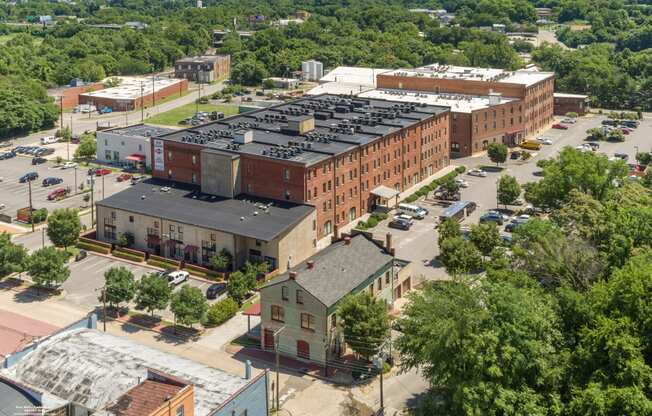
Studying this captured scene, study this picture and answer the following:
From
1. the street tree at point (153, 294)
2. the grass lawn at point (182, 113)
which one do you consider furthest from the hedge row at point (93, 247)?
the grass lawn at point (182, 113)

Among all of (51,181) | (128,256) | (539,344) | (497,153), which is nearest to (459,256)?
(539,344)

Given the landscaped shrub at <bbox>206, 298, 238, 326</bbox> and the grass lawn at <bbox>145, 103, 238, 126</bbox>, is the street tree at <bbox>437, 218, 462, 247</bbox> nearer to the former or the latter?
the landscaped shrub at <bbox>206, 298, 238, 326</bbox>

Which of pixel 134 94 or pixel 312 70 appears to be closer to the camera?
pixel 134 94

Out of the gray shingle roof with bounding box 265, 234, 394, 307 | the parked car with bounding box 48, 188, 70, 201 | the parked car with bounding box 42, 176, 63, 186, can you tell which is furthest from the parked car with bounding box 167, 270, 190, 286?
the parked car with bounding box 42, 176, 63, 186

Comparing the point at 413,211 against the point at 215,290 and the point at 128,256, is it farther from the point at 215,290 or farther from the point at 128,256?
A: the point at 128,256

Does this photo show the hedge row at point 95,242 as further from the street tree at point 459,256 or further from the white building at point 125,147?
the street tree at point 459,256

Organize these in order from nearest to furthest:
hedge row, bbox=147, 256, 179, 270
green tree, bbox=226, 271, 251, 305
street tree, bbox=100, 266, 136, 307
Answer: street tree, bbox=100, 266, 136, 307 → green tree, bbox=226, 271, 251, 305 → hedge row, bbox=147, 256, 179, 270
